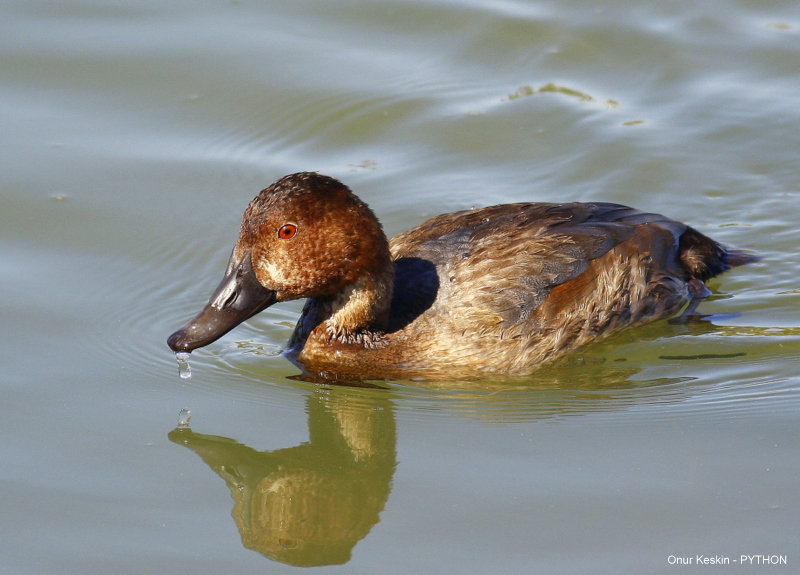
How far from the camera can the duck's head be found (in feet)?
20.3

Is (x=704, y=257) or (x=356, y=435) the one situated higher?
(x=704, y=257)

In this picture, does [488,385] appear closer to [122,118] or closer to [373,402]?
[373,402]

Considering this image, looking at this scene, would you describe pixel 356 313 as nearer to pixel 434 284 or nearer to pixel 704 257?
pixel 434 284

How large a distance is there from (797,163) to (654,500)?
15.8 feet

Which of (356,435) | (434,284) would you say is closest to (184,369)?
(356,435)

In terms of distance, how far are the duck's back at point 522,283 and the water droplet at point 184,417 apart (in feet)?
4.35

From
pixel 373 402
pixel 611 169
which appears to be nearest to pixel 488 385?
pixel 373 402

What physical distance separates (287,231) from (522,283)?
1491mm

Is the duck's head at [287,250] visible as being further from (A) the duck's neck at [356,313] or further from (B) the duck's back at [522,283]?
(B) the duck's back at [522,283]

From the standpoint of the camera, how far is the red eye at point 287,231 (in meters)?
6.18

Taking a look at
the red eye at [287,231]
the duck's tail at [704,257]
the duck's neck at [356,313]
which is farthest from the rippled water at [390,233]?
the red eye at [287,231]

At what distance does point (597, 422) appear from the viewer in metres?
5.96

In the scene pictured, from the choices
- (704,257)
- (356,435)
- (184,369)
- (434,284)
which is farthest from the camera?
(704,257)

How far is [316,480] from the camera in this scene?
554 centimetres
